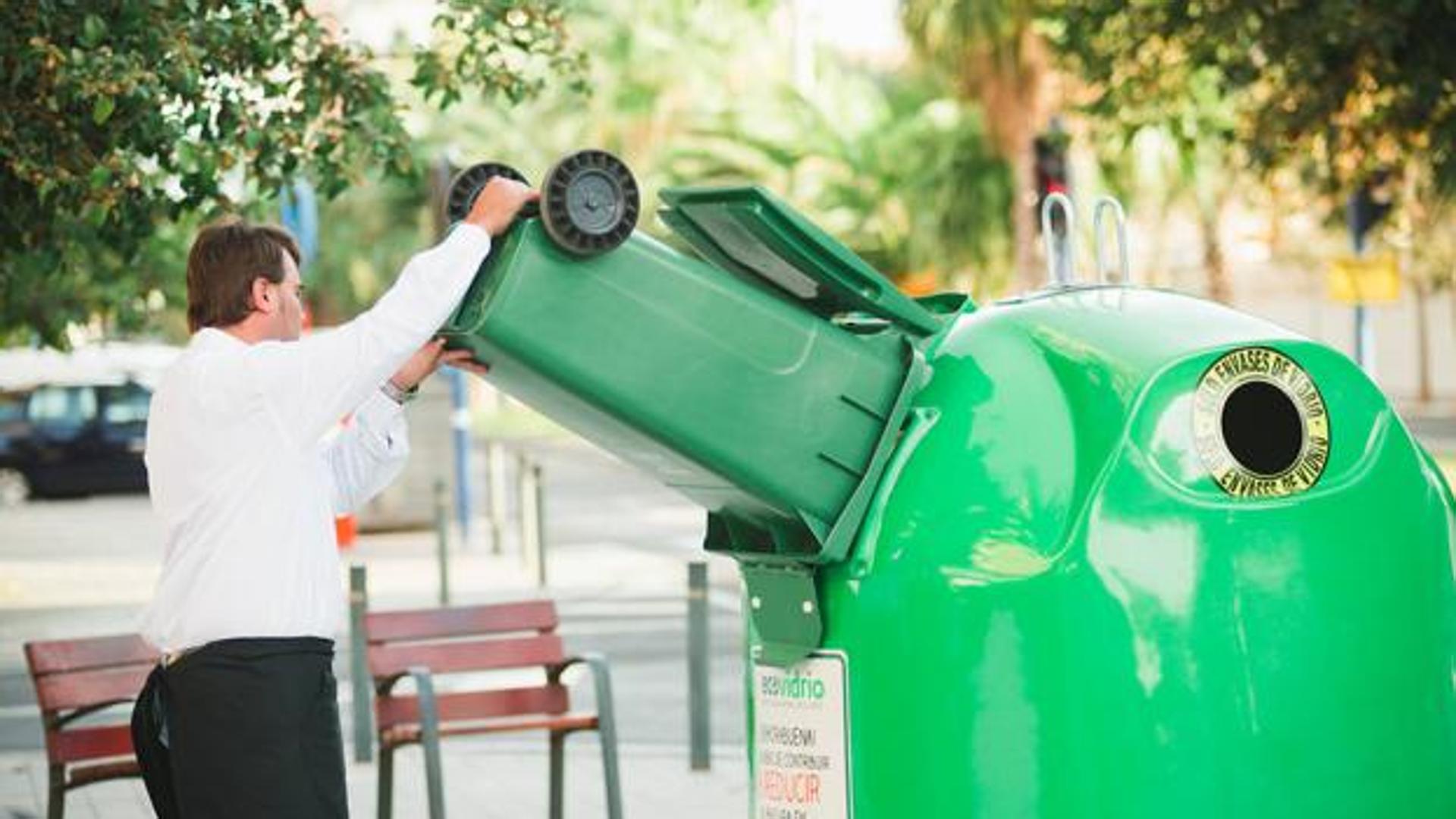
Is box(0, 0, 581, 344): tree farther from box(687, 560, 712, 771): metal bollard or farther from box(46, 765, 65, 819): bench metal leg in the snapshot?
box(687, 560, 712, 771): metal bollard

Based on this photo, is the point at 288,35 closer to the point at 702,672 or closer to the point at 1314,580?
the point at 702,672

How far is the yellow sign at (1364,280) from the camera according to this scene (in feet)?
51.9

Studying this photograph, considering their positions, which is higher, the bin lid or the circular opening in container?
the bin lid

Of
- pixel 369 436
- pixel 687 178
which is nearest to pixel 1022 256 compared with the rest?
pixel 687 178

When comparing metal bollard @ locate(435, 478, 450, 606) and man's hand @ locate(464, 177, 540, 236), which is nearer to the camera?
man's hand @ locate(464, 177, 540, 236)

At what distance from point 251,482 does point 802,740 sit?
1.16 m

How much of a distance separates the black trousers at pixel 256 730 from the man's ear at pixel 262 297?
24.3 inches

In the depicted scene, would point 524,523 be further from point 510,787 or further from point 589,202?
point 589,202

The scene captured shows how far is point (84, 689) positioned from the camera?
323 inches

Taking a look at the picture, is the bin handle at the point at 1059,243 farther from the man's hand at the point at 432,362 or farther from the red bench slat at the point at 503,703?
the red bench slat at the point at 503,703

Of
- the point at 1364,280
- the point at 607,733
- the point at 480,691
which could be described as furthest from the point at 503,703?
the point at 1364,280

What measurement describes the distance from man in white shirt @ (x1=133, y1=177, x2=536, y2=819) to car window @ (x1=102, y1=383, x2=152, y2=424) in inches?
1229

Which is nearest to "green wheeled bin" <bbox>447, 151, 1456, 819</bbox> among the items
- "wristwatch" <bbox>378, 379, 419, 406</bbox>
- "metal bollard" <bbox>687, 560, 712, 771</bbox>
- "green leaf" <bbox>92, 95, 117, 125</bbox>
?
"wristwatch" <bbox>378, 379, 419, 406</bbox>

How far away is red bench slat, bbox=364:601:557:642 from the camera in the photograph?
893 centimetres
